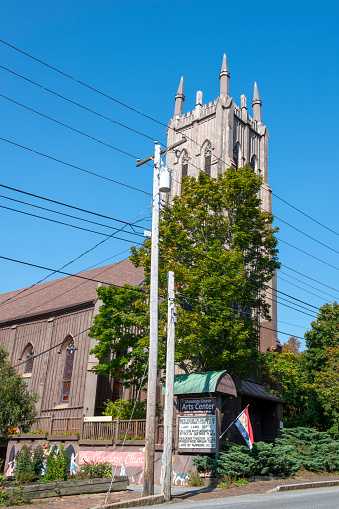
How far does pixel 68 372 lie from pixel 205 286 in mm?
11621

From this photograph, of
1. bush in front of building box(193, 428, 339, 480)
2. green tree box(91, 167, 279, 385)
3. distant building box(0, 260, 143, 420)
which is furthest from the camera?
distant building box(0, 260, 143, 420)

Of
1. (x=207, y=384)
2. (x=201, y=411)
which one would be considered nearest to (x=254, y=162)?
(x=207, y=384)

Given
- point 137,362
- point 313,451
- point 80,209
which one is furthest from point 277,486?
point 80,209

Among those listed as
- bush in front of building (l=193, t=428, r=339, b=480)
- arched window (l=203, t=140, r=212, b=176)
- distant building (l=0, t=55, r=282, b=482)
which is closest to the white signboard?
distant building (l=0, t=55, r=282, b=482)

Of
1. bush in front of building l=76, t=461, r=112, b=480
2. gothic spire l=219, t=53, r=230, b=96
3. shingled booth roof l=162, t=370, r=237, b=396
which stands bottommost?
bush in front of building l=76, t=461, r=112, b=480

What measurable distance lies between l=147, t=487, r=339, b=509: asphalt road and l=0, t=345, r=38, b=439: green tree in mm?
8616

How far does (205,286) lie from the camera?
21.2m

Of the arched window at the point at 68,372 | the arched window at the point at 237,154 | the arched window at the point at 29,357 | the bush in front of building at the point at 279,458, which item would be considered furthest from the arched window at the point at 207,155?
the bush in front of building at the point at 279,458

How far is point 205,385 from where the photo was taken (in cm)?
1788

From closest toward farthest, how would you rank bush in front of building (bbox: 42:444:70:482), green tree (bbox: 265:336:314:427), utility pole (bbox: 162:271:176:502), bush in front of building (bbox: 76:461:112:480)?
utility pole (bbox: 162:271:176:502), bush in front of building (bbox: 76:461:112:480), bush in front of building (bbox: 42:444:70:482), green tree (bbox: 265:336:314:427)

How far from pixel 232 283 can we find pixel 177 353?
393 cm

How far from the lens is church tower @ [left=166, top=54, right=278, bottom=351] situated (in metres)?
51.4

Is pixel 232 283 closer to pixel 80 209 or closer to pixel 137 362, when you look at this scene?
pixel 137 362

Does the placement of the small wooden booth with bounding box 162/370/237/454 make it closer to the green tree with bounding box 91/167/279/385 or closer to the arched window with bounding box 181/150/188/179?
the green tree with bounding box 91/167/279/385
